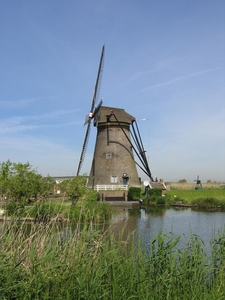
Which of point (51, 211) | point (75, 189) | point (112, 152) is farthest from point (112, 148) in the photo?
point (51, 211)

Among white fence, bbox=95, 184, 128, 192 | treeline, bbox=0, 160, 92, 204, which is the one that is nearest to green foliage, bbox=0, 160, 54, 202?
treeline, bbox=0, 160, 92, 204

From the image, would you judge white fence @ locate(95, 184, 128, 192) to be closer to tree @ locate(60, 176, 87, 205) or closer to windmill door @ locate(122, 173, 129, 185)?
windmill door @ locate(122, 173, 129, 185)

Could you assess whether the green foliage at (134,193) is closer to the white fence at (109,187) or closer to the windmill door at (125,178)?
the white fence at (109,187)

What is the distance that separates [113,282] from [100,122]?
2388 cm

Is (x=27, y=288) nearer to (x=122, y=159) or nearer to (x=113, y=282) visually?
(x=113, y=282)

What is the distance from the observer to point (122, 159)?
27.4m

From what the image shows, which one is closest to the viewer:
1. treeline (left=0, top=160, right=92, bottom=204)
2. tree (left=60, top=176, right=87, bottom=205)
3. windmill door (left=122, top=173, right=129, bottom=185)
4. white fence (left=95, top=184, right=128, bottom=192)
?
treeline (left=0, top=160, right=92, bottom=204)

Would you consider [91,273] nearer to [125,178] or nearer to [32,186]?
[32,186]

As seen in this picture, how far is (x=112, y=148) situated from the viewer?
89.6ft

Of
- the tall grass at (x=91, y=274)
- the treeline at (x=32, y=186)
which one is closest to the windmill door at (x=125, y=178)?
the treeline at (x=32, y=186)

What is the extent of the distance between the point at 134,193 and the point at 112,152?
4.16 meters

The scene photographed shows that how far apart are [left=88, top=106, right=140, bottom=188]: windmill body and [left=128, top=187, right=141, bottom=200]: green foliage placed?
2.06m

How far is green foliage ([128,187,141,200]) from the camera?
81.5 feet

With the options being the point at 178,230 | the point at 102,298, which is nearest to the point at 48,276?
the point at 102,298
